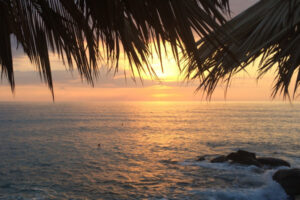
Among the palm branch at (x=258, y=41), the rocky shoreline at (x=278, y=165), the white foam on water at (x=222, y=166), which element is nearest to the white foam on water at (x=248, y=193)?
the rocky shoreline at (x=278, y=165)

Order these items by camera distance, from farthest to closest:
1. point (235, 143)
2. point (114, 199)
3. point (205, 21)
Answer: point (235, 143), point (114, 199), point (205, 21)

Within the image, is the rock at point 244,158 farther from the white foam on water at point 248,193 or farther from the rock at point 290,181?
the rock at point 290,181

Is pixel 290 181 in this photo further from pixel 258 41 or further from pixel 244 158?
pixel 258 41

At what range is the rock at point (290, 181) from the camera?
15055 millimetres

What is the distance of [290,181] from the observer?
Result: 1573 cm

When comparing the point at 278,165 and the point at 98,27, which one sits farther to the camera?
the point at 278,165

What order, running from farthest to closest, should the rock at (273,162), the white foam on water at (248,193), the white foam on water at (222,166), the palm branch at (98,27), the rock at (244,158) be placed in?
the rock at (244,158) → the rock at (273,162) → the white foam on water at (222,166) → the white foam on water at (248,193) → the palm branch at (98,27)

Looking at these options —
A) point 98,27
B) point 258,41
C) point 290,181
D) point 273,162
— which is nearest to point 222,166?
point 273,162

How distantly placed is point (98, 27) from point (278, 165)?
25726mm

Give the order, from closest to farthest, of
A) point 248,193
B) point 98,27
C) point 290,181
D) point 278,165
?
point 98,27, point 290,181, point 248,193, point 278,165

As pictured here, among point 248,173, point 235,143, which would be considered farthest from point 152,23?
point 235,143

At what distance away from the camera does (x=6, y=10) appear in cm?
94

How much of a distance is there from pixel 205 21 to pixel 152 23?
0.56 ft

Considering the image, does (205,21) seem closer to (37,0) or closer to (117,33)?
(117,33)
